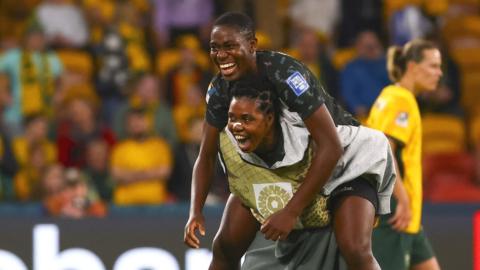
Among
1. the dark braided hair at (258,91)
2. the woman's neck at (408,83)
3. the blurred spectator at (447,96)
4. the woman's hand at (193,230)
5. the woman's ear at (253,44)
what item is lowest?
the blurred spectator at (447,96)

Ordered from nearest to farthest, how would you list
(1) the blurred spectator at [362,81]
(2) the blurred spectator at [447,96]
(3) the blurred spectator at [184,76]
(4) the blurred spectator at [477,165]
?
(4) the blurred spectator at [477,165]
(1) the blurred spectator at [362,81]
(2) the blurred spectator at [447,96]
(3) the blurred spectator at [184,76]

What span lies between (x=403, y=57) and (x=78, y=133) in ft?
14.7

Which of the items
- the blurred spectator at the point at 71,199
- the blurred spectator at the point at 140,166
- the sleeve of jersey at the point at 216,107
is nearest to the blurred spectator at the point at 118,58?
the blurred spectator at the point at 140,166

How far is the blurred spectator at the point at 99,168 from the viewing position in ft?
33.6

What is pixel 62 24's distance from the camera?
1202 centimetres

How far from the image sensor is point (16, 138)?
10852mm

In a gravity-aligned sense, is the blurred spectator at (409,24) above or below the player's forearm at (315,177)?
below

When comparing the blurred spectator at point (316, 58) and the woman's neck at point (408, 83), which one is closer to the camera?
the woman's neck at point (408, 83)

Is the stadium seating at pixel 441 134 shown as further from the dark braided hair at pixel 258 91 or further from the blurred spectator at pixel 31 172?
the dark braided hair at pixel 258 91

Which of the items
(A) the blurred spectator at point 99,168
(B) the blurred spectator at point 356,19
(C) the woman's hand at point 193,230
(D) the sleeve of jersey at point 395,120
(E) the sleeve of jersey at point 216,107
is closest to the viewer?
(E) the sleeve of jersey at point 216,107

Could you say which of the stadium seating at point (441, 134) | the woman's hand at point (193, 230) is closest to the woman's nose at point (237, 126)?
the woman's hand at point (193, 230)

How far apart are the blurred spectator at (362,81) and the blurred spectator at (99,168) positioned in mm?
2200

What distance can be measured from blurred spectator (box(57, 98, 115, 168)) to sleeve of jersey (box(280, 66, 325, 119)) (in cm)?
546

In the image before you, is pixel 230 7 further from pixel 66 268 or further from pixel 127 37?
pixel 66 268
